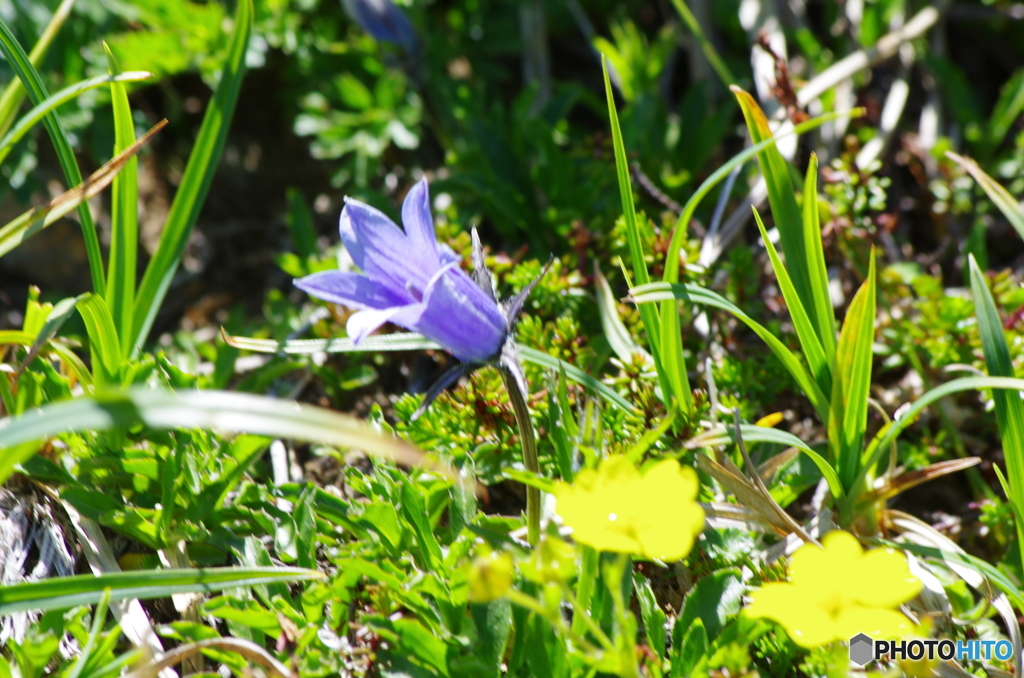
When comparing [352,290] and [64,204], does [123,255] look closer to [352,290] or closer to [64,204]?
[64,204]

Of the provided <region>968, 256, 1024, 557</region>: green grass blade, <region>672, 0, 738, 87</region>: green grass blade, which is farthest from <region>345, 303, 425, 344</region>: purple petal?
<region>672, 0, 738, 87</region>: green grass blade

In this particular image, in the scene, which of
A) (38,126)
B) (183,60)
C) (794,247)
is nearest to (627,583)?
(794,247)

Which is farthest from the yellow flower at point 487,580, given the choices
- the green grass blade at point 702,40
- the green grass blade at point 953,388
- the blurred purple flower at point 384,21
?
the blurred purple flower at point 384,21

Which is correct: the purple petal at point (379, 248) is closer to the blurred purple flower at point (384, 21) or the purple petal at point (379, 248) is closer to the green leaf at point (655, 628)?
the green leaf at point (655, 628)

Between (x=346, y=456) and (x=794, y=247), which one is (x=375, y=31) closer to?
(x=346, y=456)

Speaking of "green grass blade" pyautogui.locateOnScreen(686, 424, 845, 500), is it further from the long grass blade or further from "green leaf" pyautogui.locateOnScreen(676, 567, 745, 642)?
the long grass blade
